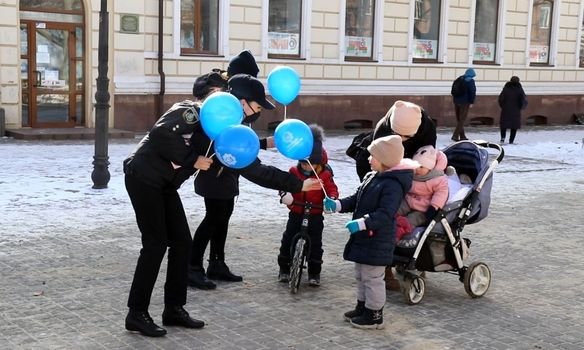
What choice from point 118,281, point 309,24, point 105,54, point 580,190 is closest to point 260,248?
point 118,281

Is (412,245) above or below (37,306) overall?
→ above

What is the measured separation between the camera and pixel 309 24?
20125mm

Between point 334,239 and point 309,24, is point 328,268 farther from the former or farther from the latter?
point 309,24

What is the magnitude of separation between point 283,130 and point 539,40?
2176 cm

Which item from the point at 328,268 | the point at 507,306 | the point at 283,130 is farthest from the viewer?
the point at 328,268

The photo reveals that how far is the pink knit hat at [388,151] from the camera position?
5418mm

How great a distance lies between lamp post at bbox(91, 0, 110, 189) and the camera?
416 inches

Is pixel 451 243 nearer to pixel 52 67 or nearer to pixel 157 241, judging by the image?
pixel 157 241

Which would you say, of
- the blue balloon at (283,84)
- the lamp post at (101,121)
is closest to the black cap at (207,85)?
the blue balloon at (283,84)

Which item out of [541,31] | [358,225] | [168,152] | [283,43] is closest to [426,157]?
[358,225]

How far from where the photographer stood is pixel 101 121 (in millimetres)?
10719

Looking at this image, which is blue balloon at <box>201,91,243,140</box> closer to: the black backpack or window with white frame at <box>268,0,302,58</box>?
window with white frame at <box>268,0,302,58</box>

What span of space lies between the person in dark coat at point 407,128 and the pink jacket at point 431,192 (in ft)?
0.59

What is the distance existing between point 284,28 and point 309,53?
0.87 meters
